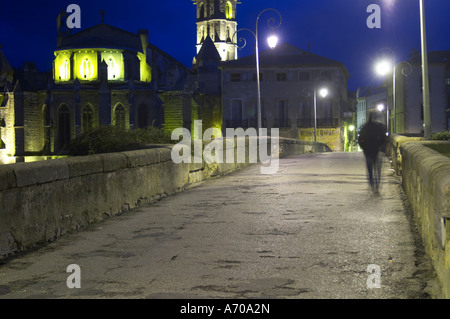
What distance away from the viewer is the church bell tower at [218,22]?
9062 cm

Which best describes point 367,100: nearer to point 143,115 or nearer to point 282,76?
point 282,76

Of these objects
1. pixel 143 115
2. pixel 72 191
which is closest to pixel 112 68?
pixel 143 115

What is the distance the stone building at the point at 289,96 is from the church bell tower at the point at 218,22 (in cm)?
2675

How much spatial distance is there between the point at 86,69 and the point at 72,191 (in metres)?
69.1

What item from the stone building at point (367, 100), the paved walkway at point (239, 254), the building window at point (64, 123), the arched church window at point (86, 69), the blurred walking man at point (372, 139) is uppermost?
the arched church window at point (86, 69)

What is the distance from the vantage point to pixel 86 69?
73.4m

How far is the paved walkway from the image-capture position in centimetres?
456

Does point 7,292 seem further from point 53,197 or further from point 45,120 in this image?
point 45,120

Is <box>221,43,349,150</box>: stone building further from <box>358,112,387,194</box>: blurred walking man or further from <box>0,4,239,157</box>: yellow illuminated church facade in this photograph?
<box>358,112,387,194</box>: blurred walking man

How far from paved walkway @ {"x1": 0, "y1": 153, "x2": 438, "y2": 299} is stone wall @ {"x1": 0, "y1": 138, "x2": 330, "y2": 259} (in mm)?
224

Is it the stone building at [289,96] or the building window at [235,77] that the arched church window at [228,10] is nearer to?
the stone building at [289,96]

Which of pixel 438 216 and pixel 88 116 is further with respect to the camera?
pixel 88 116

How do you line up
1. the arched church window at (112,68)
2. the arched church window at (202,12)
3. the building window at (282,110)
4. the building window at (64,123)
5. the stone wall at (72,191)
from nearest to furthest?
1. the stone wall at (72,191)
2. the building window at (282,110)
3. the building window at (64,123)
4. the arched church window at (112,68)
5. the arched church window at (202,12)

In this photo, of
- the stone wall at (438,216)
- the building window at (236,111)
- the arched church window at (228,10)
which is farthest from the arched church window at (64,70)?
the stone wall at (438,216)
